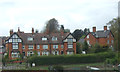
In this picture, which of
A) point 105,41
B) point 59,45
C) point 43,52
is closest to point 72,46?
point 59,45

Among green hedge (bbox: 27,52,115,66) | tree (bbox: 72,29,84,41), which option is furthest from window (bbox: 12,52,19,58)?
tree (bbox: 72,29,84,41)

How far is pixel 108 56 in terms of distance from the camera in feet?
140

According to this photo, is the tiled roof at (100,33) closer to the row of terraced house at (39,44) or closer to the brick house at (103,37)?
the brick house at (103,37)

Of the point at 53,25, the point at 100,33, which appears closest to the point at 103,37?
the point at 100,33

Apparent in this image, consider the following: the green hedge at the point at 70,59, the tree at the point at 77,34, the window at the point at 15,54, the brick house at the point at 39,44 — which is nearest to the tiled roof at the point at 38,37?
the brick house at the point at 39,44

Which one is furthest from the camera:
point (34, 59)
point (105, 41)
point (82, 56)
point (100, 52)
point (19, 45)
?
point (105, 41)

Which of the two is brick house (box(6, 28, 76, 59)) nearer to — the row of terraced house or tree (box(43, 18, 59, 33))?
the row of terraced house

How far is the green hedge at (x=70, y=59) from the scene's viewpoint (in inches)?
1561

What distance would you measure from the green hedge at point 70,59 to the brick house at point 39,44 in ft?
26.3

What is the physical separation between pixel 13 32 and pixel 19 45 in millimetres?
3731

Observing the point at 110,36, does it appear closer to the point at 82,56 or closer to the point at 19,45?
the point at 82,56

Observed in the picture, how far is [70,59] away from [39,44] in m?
12.0

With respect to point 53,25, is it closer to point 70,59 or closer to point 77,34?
point 77,34

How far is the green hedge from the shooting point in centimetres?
3966
